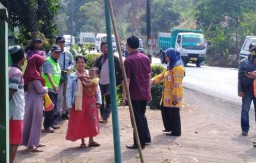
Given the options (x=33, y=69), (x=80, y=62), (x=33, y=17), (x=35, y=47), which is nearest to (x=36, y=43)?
(x=35, y=47)

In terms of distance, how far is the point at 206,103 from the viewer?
14969mm

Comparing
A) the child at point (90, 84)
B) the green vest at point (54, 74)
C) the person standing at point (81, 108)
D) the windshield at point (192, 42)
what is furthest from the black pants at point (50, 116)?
the windshield at point (192, 42)

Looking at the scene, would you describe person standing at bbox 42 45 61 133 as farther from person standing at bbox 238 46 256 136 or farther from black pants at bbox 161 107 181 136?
person standing at bbox 238 46 256 136

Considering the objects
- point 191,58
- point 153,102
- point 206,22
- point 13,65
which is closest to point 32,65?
point 13,65

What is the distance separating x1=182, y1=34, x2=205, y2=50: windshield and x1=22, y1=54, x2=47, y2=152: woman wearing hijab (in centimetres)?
2918

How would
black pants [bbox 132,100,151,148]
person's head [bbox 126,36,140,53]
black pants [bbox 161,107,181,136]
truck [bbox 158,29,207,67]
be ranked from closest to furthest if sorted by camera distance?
person's head [bbox 126,36,140,53], black pants [bbox 132,100,151,148], black pants [bbox 161,107,181,136], truck [bbox 158,29,207,67]

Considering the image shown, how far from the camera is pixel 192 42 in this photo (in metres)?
37.0

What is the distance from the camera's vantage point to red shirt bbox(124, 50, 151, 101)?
8266 mm

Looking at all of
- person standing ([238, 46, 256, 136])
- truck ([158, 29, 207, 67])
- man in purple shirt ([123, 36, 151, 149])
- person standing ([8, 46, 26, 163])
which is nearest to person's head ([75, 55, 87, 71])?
man in purple shirt ([123, 36, 151, 149])

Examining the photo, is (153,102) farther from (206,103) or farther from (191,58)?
(191,58)

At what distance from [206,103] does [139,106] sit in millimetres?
6844

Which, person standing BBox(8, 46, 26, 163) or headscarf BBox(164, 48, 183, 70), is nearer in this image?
person standing BBox(8, 46, 26, 163)

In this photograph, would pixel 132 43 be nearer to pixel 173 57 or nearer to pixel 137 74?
pixel 137 74

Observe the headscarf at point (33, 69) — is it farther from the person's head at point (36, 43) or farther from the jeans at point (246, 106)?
the jeans at point (246, 106)
